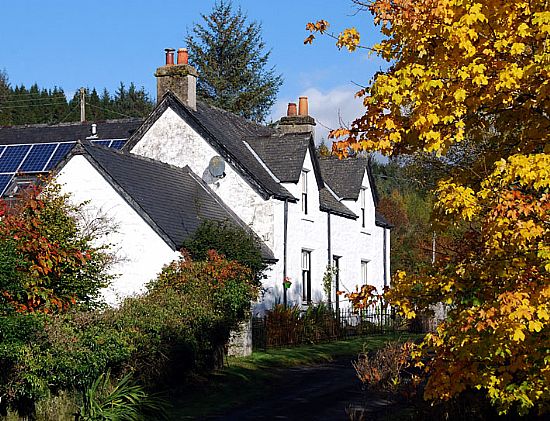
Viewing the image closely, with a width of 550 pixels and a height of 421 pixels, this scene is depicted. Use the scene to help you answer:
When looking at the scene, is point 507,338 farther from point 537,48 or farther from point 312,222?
point 312,222

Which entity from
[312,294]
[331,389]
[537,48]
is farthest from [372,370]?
[312,294]

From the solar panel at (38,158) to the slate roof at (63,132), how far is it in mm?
3504

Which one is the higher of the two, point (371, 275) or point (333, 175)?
point (333, 175)

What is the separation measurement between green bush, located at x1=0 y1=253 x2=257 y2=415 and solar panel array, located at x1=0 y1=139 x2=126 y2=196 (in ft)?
40.8

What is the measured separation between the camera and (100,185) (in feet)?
86.1

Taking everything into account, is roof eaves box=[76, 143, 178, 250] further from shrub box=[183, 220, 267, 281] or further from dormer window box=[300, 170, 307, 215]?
dormer window box=[300, 170, 307, 215]

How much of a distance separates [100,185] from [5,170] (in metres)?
10.4

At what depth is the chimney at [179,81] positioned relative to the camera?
33375mm

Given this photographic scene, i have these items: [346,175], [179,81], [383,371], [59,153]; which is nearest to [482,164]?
[383,371]

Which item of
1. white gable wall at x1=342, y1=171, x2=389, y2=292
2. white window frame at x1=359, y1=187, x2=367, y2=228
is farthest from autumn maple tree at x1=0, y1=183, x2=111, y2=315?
white window frame at x1=359, y1=187, x2=367, y2=228

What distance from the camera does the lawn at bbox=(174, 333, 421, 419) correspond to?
16.7m

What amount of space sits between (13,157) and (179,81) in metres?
8.45

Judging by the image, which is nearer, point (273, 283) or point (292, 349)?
point (292, 349)

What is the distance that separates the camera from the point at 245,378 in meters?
19.9
